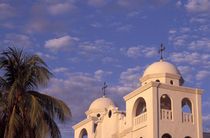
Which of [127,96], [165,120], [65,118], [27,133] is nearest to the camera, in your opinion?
[27,133]

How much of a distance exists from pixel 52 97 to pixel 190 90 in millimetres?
14143

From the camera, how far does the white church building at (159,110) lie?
2412 centimetres

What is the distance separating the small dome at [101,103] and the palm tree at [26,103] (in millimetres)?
21496

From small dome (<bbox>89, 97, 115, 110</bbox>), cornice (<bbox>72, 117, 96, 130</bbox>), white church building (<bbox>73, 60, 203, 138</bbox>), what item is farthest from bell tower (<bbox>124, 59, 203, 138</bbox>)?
small dome (<bbox>89, 97, 115, 110</bbox>)

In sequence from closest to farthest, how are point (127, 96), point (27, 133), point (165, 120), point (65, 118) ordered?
point (27, 133), point (65, 118), point (165, 120), point (127, 96)

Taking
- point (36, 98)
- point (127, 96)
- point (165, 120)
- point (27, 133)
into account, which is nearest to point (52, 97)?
point (36, 98)

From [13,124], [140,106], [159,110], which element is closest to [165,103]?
[140,106]

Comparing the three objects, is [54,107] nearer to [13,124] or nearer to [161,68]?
[13,124]

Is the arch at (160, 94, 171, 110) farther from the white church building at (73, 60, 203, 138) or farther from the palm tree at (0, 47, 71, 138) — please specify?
the palm tree at (0, 47, 71, 138)

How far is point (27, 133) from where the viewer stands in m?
13.1

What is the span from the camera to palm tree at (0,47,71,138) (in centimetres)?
1309

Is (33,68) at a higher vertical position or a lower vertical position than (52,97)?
higher

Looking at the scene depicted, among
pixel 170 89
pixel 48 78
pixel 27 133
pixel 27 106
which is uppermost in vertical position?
pixel 170 89

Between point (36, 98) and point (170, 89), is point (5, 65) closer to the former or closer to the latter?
point (36, 98)
